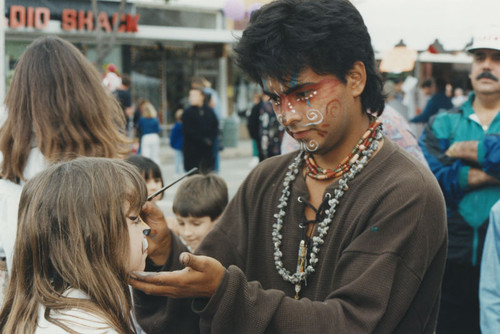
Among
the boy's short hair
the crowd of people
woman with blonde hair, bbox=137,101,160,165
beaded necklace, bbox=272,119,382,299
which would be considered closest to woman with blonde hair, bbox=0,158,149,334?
the crowd of people

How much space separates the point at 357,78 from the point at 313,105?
16 centimetres

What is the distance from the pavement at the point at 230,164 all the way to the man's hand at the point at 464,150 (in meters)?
6.79

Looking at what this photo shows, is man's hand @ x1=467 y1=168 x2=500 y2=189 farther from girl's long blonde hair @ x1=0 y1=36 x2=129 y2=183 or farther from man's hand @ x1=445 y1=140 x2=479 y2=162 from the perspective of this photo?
girl's long blonde hair @ x1=0 y1=36 x2=129 y2=183

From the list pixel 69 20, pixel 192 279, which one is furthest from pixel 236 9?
pixel 192 279

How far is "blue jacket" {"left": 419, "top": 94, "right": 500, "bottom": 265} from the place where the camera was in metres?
3.12

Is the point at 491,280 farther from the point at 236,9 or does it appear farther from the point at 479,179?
the point at 236,9

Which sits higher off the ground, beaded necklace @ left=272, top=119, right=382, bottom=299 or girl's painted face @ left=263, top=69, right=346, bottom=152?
girl's painted face @ left=263, top=69, right=346, bottom=152

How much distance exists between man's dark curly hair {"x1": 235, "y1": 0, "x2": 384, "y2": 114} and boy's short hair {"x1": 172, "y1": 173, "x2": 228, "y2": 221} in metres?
1.84

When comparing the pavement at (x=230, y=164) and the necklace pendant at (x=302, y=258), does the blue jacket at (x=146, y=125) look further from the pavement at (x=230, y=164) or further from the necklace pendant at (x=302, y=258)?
the necklace pendant at (x=302, y=258)

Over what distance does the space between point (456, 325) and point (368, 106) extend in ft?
6.38

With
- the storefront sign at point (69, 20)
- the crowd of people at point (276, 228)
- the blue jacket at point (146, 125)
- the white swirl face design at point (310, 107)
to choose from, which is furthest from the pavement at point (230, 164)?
the white swirl face design at point (310, 107)

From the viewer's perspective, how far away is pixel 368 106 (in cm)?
187

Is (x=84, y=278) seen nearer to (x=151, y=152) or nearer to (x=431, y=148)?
(x=431, y=148)

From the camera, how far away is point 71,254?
5.37 ft
